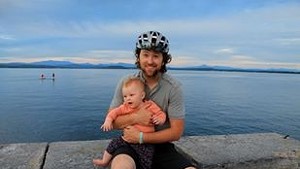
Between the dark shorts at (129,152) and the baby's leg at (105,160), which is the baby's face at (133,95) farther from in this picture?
the baby's leg at (105,160)

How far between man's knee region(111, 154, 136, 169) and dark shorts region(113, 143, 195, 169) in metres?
Result: 0.08

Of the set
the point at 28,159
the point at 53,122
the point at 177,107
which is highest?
the point at 177,107

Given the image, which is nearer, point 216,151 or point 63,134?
point 216,151

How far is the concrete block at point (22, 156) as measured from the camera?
4.00 m

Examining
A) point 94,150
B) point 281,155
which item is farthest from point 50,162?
point 281,155

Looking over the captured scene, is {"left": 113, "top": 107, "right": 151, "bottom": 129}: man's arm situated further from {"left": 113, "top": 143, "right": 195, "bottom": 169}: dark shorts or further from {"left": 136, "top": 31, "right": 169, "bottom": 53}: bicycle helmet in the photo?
{"left": 136, "top": 31, "right": 169, "bottom": 53}: bicycle helmet

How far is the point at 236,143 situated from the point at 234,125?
2807cm

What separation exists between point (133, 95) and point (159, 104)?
38cm

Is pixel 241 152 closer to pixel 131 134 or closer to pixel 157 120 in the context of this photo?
pixel 157 120

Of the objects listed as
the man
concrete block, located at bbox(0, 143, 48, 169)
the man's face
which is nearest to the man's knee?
the man

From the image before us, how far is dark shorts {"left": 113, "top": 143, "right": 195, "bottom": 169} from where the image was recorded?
3621 mm

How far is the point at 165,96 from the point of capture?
12.5 ft

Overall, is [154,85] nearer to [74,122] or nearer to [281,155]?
[281,155]

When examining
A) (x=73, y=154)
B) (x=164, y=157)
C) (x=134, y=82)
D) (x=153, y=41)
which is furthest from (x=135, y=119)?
(x=73, y=154)
